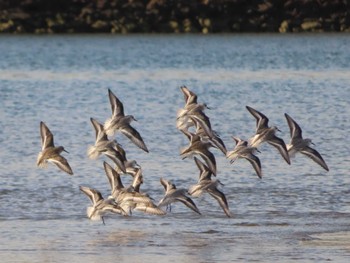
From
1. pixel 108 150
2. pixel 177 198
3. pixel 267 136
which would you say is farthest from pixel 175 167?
pixel 177 198

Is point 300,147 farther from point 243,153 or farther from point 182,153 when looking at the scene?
point 182,153

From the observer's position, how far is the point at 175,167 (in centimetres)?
1989

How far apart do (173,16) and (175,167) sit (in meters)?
46.5

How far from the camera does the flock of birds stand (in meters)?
15.4

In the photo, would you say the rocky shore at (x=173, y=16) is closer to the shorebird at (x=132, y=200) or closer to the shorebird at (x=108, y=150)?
the shorebird at (x=108, y=150)

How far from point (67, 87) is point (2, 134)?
13.4m

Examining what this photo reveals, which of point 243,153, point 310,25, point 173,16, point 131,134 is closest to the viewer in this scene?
point 243,153

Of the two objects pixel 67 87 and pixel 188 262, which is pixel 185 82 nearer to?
pixel 67 87

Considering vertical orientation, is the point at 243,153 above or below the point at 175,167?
above

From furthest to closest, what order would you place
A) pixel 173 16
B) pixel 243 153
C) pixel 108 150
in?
1. pixel 173 16
2. pixel 243 153
3. pixel 108 150

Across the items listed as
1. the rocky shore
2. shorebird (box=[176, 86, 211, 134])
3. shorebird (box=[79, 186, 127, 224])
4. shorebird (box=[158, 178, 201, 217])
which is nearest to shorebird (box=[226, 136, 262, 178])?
shorebird (box=[176, 86, 211, 134])

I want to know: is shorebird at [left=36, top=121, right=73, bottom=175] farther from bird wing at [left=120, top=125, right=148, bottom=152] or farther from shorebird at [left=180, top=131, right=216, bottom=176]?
shorebird at [left=180, top=131, right=216, bottom=176]

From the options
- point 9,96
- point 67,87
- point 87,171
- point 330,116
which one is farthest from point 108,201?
point 67,87

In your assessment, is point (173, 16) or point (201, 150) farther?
point (173, 16)
